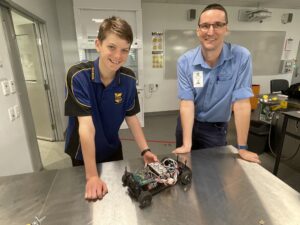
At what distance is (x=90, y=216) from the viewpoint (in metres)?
0.69

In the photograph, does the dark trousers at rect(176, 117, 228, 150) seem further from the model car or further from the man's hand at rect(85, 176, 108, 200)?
the man's hand at rect(85, 176, 108, 200)

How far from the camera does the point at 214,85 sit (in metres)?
1.23

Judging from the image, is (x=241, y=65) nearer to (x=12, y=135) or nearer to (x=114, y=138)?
(x=114, y=138)

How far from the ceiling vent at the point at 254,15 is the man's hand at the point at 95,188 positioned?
15.3ft

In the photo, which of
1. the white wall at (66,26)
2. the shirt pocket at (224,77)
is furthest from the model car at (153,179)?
the white wall at (66,26)

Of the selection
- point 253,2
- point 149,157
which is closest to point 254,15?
point 253,2

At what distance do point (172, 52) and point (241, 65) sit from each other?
→ 10.3 ft

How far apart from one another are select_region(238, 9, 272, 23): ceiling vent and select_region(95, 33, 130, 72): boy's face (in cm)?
431

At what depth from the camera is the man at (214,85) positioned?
1.10 metres

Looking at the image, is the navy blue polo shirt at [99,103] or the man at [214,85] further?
the man at [214,85]

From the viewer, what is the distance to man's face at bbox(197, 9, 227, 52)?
1036 mm

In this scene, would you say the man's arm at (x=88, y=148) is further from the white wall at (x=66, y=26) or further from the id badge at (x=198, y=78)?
the white wall at (x=66, y=26)

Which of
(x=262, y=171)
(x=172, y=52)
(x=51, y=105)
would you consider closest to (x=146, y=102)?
(x=172, y=52)

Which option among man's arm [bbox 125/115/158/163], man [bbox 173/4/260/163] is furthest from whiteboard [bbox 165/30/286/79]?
man's arm [bbox 125/115/158/163]
